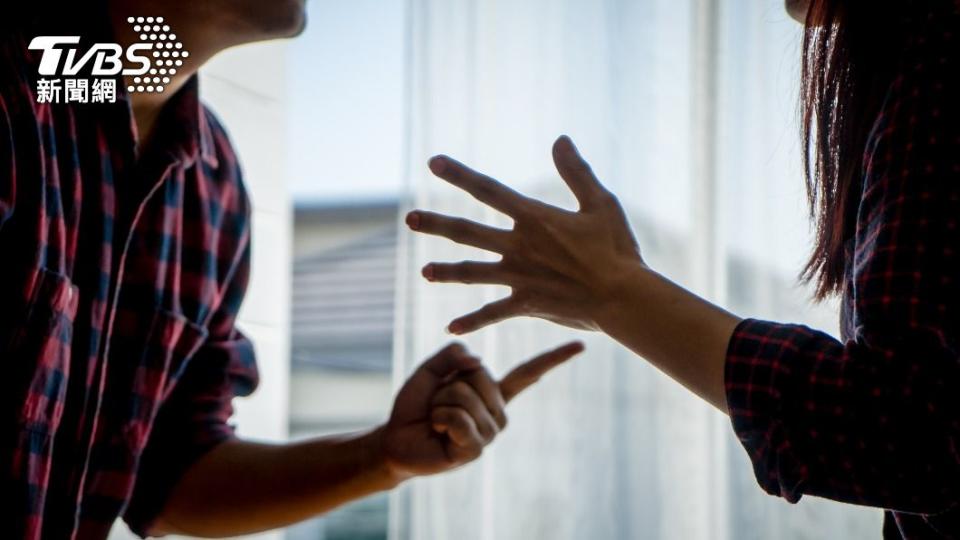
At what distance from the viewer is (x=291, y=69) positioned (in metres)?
2.00

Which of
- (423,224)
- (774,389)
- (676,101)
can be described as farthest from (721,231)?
(774,389)

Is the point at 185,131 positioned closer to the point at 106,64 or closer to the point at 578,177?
the point at 106,64

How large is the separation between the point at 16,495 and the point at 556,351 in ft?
1.84

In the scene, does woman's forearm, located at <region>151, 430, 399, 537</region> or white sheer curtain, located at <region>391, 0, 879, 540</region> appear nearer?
woman's forearm, located at <region>151, 430, 399, 537</region>

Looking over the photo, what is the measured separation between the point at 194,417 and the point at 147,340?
130mm

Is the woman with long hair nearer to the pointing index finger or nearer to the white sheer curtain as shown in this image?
the pointing index finger

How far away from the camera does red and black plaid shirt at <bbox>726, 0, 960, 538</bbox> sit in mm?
604

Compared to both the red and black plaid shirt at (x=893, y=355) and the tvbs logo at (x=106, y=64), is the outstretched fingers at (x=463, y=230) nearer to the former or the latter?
the red and black plaid shirt at (x=893, y=355)

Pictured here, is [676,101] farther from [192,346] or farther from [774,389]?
[774,389]

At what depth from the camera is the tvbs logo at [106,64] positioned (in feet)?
Result: 3.60

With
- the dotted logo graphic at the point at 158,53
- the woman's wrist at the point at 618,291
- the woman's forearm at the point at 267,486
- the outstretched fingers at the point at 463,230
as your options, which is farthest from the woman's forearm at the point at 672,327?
the dotted logo graphic at the point at 158,53

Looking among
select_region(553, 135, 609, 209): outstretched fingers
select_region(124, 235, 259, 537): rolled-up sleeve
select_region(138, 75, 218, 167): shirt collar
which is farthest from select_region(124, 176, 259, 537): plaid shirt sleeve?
select_region(553, 135, 609, 209): outstretched fingers

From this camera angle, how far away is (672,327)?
2.31 ft

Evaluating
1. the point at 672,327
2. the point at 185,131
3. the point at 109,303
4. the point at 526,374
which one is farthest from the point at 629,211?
the point at 672,327
